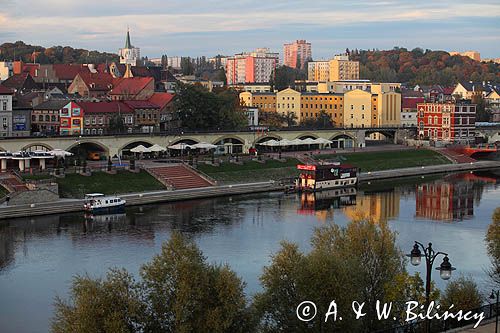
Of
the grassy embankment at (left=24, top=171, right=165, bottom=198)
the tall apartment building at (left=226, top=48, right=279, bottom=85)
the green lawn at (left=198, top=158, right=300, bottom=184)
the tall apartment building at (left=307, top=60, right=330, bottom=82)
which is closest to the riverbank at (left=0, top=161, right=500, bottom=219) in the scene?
the grassy embankment at (left=24, top=171, right=165, bottom=198)

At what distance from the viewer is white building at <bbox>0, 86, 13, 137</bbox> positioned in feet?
181

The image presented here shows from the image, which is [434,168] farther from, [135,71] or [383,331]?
[383,331]

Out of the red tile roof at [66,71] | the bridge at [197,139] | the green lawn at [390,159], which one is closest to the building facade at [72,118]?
the bridge at [197,139]

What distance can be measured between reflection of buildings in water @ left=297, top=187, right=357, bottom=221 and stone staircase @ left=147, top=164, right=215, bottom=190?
5886 millimetres

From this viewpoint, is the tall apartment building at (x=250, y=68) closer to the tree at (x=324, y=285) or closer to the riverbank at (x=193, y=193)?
the riverbank at (x=193, y=193)

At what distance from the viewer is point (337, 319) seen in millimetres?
18250

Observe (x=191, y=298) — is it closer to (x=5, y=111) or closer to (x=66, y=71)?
(x=5, y=111)

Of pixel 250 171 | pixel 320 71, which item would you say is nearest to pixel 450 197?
pixel 250 171

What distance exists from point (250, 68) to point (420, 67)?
3263 cm

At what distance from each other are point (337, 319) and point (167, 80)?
73.2m

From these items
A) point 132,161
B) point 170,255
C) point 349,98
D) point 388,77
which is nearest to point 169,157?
point 132,161

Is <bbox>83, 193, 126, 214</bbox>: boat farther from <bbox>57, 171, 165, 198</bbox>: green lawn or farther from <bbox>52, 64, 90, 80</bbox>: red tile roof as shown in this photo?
<bbox>52, 64, 90, 80</bbox>: red tile roof

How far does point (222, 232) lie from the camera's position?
35.8m

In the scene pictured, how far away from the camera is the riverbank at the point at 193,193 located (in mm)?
39500
